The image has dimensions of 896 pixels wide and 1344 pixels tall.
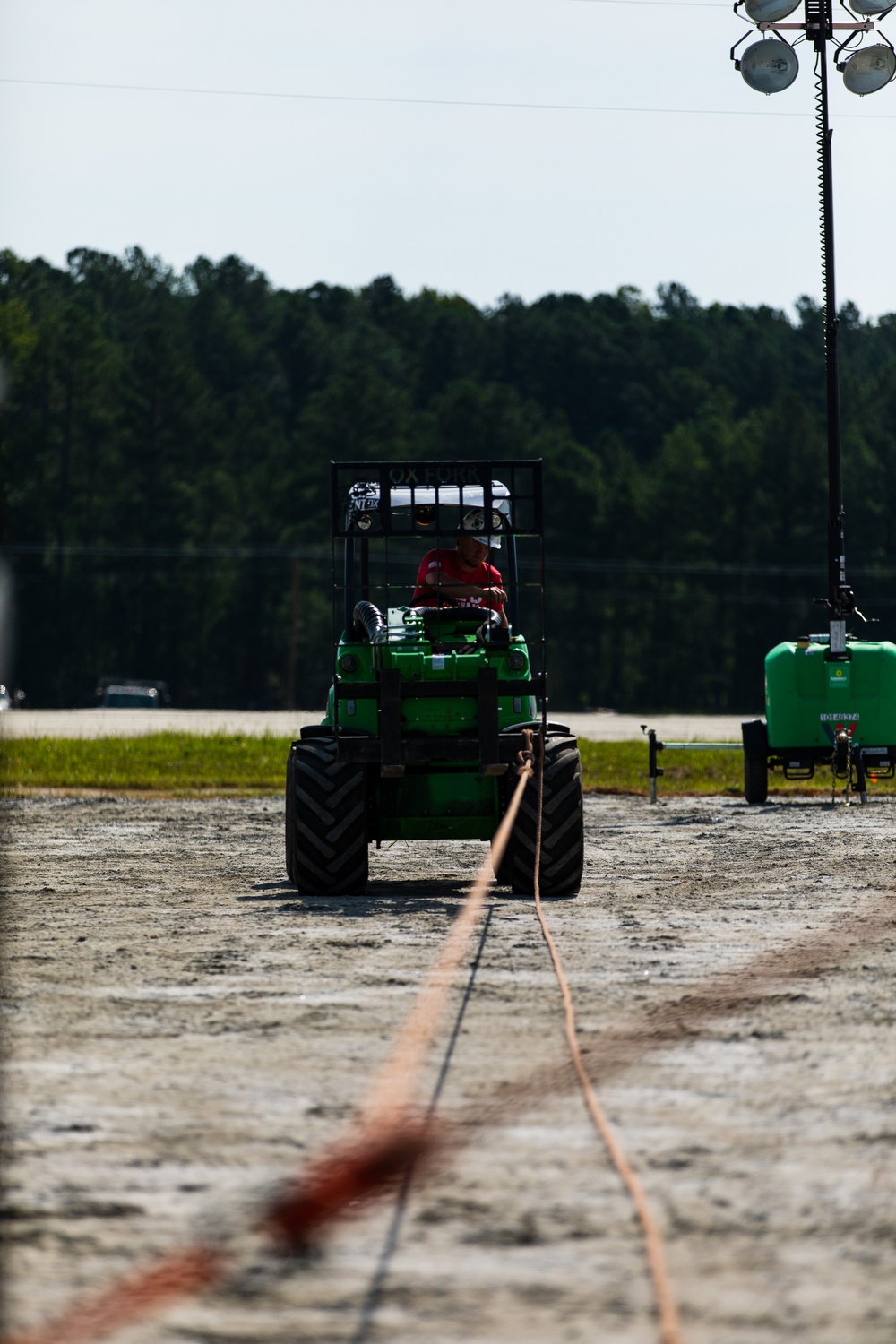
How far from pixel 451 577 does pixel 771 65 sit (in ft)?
35.3

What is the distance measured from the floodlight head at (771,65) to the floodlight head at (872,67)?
62 centimetres

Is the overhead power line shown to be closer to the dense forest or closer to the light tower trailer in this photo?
the dense forest

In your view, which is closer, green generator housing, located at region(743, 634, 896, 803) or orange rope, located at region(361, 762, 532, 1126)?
orange rope, located at region(361, 762, 532, 1126)

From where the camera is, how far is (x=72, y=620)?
299 feet

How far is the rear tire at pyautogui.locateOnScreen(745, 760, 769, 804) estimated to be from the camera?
19781 mm

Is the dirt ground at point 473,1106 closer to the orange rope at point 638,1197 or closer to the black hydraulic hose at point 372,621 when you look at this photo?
the orange rope at point 638,1197

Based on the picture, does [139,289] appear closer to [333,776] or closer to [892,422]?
[892,422]

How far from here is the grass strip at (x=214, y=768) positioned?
23875mm

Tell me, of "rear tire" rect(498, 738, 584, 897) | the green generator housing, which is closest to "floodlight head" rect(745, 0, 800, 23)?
the green generator housing

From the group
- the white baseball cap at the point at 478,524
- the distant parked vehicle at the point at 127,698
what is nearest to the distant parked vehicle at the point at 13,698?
the distant parked vehicle at the point at 127,698

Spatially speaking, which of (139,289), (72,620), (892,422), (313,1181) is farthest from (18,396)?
(313,1181)

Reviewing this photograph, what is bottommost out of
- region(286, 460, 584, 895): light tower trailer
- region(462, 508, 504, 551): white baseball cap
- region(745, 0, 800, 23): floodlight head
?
region(286, 460, 584, 895): light tower trailer

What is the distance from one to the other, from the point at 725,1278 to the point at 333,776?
7.27 m

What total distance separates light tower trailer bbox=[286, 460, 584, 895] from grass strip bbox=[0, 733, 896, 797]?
9894mm
